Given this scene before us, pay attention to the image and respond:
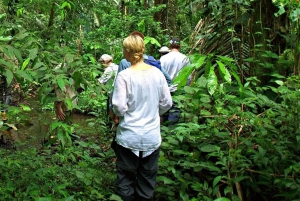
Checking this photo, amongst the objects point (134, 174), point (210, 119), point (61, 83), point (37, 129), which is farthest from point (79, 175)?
point (37, 129)

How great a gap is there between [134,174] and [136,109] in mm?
601

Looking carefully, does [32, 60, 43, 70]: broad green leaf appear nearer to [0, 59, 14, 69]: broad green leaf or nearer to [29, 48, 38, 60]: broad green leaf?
[29, 48, 38, 60]: broad green leaf

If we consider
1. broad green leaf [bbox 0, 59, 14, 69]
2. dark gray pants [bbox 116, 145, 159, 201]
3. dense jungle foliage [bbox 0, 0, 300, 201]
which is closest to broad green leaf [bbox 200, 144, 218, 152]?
dense jungle foliage [bbox 0, 0, 300, 201]

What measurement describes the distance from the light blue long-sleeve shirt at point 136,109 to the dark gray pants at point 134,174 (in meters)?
0.09

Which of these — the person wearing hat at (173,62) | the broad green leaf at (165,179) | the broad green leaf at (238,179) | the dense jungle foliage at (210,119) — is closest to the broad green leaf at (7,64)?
the dense jungle foliage at (210,119)

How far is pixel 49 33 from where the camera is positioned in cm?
465

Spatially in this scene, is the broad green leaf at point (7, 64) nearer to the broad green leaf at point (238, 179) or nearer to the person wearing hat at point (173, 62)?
the broad green leaf at point (238, 179)

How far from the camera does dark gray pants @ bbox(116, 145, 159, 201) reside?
134 inches

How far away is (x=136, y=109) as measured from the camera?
3311mm

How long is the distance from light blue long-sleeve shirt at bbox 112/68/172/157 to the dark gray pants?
90 mm

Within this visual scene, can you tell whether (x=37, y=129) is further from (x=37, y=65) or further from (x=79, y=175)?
(x=37, y=65)

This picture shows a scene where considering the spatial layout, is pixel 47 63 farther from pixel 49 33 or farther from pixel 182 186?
pixel 49 33

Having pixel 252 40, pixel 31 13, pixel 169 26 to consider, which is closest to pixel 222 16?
pixel 252 40

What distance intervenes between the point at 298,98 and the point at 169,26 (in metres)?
7.59
